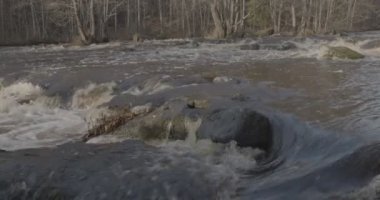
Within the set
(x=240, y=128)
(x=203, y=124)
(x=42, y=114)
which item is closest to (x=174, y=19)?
(x=42, y=114)

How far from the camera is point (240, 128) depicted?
8.92 m

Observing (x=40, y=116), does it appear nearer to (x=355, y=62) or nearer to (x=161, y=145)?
(x=161, y=145)

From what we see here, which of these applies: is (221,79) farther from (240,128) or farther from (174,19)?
(174,19)

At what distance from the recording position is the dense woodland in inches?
1636

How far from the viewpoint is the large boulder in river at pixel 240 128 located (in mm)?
8781

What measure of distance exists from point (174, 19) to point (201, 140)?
50.2 meters

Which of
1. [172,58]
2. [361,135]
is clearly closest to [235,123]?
[361,135]

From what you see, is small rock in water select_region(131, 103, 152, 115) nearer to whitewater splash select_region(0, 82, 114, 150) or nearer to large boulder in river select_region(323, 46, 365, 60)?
whitewater splash select_region(0, 82, 114, 150)

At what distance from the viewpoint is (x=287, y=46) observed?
25.6m

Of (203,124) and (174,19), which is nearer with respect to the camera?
(203,124)

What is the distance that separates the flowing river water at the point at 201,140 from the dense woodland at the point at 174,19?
2285cm

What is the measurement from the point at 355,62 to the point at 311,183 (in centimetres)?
1269

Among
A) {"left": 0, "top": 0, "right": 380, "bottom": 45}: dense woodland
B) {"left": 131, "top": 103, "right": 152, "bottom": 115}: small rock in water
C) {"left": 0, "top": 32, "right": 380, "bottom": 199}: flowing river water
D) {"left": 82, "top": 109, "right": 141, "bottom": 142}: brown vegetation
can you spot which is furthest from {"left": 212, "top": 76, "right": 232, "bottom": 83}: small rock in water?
{"left": 0, "top": 0, "right": 380, "bottom": 45}: dense woodland

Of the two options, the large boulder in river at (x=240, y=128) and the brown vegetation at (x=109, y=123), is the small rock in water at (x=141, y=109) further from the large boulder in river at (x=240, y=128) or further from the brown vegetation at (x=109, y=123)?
the large boulder in river at (x=240, y=128)
